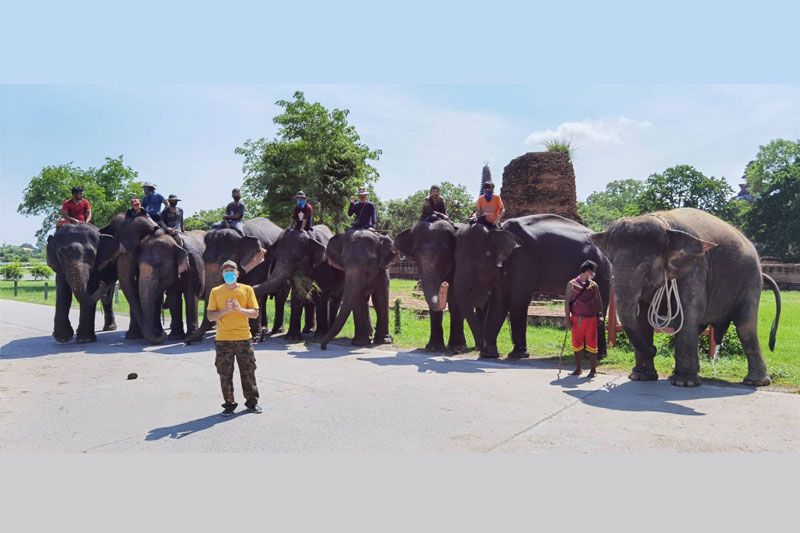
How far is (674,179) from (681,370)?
62.2 meters

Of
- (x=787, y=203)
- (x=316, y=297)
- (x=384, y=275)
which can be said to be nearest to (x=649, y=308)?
(x=384, y=275)

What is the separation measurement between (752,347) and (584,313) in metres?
2.10

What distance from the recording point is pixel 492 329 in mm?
10383

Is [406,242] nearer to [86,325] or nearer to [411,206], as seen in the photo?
[86,325]

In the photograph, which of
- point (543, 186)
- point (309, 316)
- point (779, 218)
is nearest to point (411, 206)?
point (779, 218)

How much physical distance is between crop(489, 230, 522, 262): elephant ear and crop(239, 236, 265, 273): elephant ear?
4860 mm

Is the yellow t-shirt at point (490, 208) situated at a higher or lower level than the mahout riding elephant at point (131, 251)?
higher

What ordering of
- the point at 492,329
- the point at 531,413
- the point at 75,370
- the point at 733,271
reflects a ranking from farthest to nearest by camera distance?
the point at 492,329
the point at 75,370
the point at 733,271
the point at 531,413

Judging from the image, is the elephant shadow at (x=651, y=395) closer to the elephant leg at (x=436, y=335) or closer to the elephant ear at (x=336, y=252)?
the elephant leg at (x=436, y=335)

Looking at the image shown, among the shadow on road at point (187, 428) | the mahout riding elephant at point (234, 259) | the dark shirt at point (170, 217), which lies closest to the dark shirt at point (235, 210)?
the mahout riding elephant at point (234, 259)

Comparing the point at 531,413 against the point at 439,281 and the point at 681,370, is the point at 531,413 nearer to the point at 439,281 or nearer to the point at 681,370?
the point at 681,370

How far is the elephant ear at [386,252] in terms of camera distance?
11836 mm

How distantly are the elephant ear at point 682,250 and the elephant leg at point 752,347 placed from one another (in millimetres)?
1111

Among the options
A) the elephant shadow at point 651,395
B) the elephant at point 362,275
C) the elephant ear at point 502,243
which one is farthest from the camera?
the elephant at point 362,275
